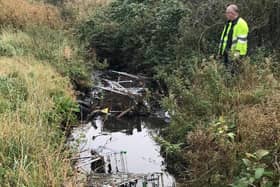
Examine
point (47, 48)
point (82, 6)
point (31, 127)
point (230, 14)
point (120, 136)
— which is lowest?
point (31, 127)

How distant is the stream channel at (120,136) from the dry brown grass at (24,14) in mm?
3420

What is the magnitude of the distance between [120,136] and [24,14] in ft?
26.5

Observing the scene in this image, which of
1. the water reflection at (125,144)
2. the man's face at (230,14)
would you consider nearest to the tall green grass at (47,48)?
the water reflection at (125,144)

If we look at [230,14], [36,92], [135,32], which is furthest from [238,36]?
[135,32]

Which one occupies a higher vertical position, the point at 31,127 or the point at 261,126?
the point at 31,127

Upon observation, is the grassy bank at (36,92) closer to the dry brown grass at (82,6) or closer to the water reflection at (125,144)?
the water reflection at (125,144)

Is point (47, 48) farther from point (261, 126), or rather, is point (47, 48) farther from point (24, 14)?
point (261, 126)

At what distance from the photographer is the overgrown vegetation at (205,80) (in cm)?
630

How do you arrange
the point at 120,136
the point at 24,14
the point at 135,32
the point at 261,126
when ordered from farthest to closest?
1. the point at 24,14
2. the point at 135,32
3. the point at 120,136
4. the point at 261,126

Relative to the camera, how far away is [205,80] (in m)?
8.97

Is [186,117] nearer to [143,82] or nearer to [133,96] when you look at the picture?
[133,96]

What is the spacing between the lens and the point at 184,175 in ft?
24.4

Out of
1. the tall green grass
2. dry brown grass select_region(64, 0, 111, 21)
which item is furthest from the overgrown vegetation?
dry brown grass select_region(64, 0, 111, 21)

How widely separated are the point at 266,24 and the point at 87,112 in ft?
16.9
